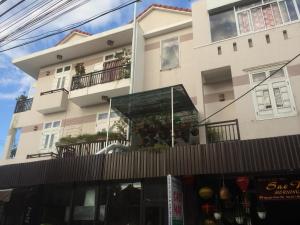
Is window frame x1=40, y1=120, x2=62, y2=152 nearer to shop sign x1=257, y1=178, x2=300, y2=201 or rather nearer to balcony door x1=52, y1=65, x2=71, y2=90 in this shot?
balcony door x1=52, y1=65, x2=71, y2=90

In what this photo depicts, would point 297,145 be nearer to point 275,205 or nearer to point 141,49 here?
point 275,205

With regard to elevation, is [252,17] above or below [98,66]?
below

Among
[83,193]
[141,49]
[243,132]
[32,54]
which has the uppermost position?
[32,54]

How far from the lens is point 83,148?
37.3ft

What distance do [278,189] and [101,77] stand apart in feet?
30.1

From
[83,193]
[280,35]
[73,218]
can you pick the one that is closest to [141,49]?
[280,35]

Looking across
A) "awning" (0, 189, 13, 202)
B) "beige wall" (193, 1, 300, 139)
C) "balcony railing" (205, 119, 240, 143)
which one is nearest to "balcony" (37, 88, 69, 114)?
"awning" (0, 189, 13, 202)

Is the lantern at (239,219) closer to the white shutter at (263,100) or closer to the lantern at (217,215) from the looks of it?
the lantern at (217,215)

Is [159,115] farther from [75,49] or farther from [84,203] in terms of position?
[75,49]

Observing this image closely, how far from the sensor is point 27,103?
16609 mm

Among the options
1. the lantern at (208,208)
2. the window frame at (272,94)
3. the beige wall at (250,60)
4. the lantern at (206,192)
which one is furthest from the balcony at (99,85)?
the lantern at (208,208)

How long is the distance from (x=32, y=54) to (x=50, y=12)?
10352mm

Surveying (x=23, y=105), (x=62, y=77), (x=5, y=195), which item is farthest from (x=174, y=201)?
(x=23, y=105)

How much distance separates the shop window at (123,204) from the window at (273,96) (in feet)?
15.7
